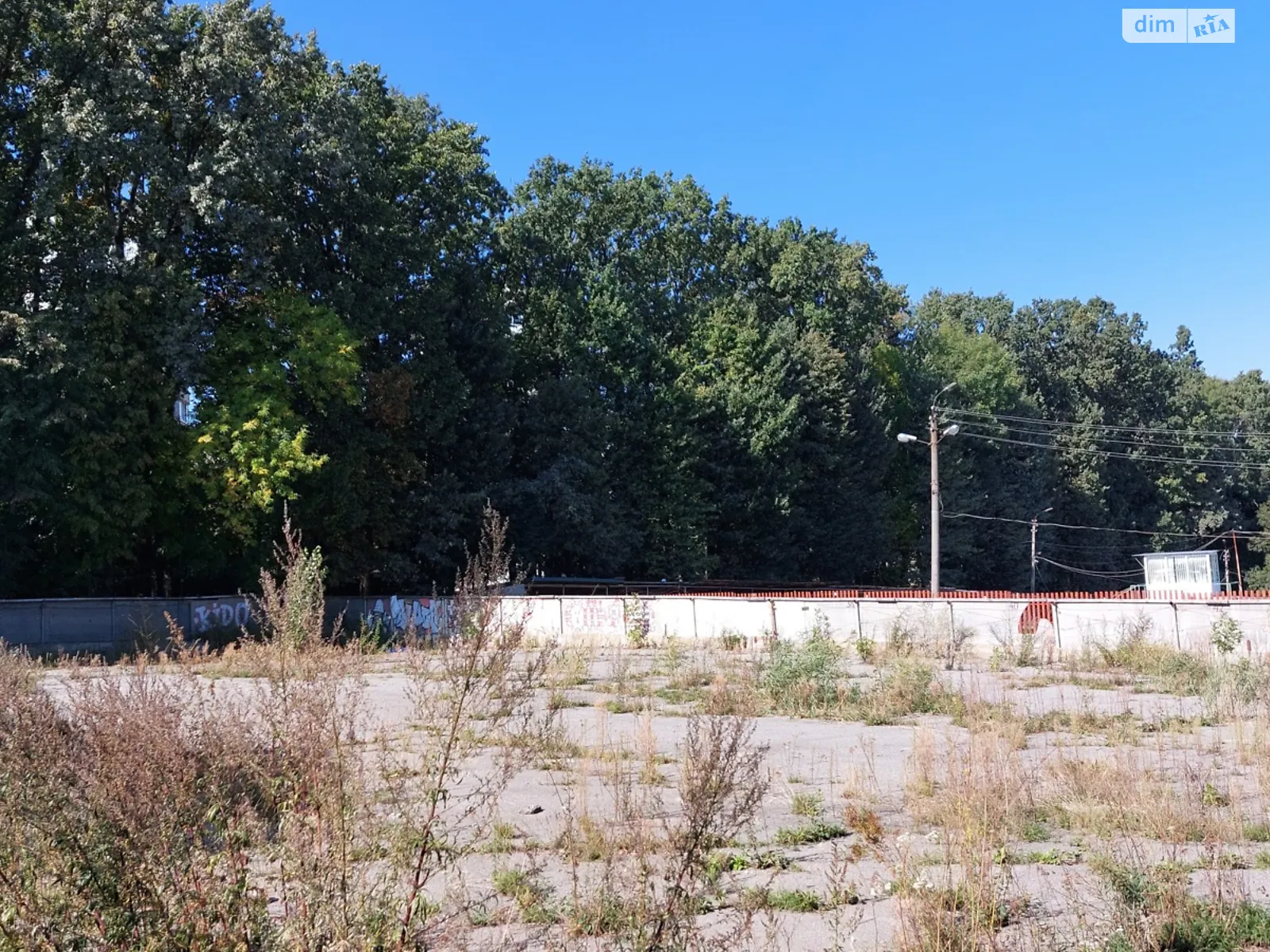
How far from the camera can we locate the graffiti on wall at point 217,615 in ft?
106

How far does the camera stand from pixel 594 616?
113 ft

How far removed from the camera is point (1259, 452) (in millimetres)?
88000

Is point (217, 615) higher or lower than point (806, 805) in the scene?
higher

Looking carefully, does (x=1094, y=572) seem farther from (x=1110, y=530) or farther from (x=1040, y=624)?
(x=1040, y=624)

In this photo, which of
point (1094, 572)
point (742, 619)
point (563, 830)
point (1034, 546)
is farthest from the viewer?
point (1094, 572)

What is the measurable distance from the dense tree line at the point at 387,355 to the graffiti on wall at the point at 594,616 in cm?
617

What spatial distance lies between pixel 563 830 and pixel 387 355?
3351 centimetres

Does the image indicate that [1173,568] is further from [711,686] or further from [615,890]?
[615,890]

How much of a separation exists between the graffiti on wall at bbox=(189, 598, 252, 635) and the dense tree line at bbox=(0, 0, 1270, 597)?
Result: 167cm

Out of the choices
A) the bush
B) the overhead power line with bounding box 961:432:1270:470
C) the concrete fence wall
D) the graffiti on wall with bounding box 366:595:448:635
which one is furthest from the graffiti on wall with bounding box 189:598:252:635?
the overhead power line with bounding box 961:432:1270:470

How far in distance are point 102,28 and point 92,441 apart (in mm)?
12018

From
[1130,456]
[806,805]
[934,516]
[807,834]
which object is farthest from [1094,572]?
[807,834]

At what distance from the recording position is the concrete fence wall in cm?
2362

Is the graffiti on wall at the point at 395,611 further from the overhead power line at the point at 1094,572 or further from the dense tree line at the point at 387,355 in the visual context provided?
the overhead power line at the point at 1094,572
